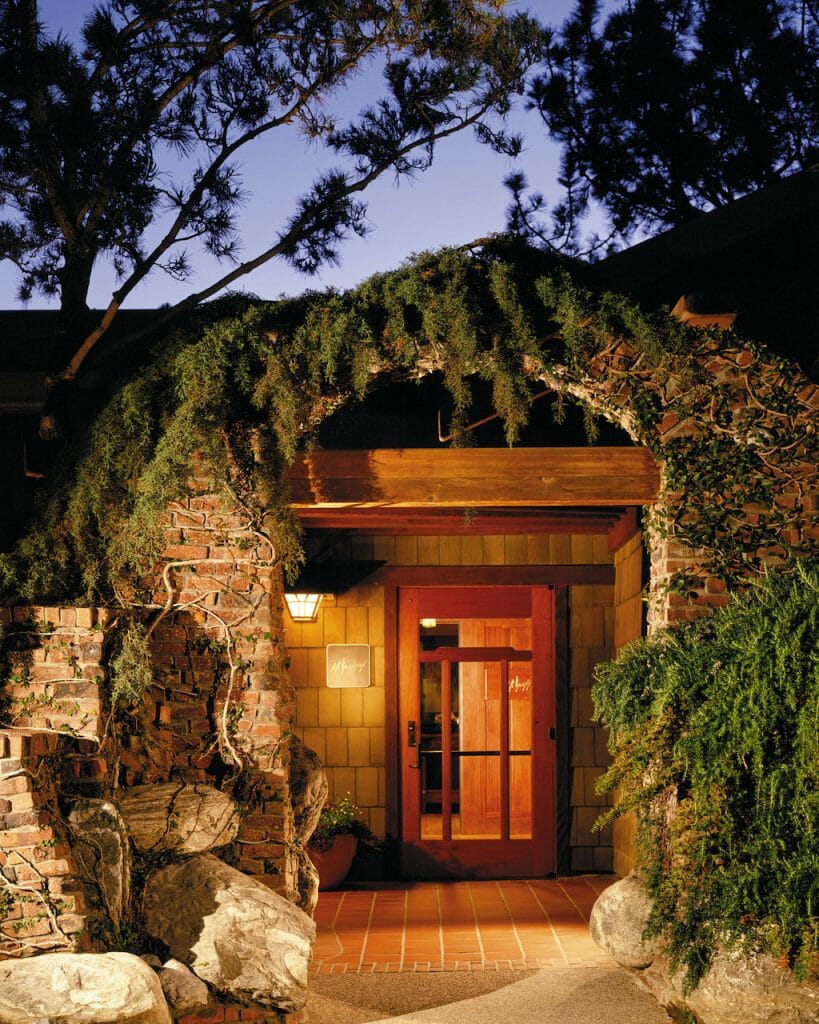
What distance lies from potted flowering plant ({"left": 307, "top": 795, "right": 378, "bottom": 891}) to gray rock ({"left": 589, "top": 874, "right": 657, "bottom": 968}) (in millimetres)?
2837

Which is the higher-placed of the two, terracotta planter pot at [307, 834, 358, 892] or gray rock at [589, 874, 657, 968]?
gray rock at [589, 874, 657, 968]

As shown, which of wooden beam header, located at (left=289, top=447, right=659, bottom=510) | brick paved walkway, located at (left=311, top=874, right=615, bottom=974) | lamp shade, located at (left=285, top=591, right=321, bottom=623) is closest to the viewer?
wooden beam header, located at (left=289, top=447, right=659, bottom=510)

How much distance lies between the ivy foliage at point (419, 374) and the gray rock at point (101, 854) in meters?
1.00

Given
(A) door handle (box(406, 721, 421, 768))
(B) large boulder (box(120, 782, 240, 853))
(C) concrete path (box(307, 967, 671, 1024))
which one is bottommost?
(C) concrete path (box(307, 967, 671, 1024))

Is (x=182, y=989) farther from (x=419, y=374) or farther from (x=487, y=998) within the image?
(x=419, y=374)

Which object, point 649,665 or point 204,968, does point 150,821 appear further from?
point 649,665

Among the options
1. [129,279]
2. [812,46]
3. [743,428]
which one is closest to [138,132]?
[129,279]

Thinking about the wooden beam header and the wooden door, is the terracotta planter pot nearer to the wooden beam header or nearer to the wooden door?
the wooden door

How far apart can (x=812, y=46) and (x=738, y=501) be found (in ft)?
40.8

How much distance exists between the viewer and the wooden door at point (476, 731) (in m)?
7.90

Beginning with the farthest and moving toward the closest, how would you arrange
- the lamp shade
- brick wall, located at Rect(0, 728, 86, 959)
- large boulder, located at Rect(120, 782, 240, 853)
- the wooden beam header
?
the lamp shade → the wooden beam header → large boulder, located at Rect(120, 782, 240, 853) → brick wall, located at Rect(0, 728, 86, 959)

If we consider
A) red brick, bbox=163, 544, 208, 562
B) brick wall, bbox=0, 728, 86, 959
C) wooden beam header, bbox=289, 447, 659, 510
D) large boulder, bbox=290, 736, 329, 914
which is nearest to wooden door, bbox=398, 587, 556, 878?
large boulder, bbox=290, 736, 329, 914

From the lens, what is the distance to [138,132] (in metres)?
5.59

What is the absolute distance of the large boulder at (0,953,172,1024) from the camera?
3.72 meters
